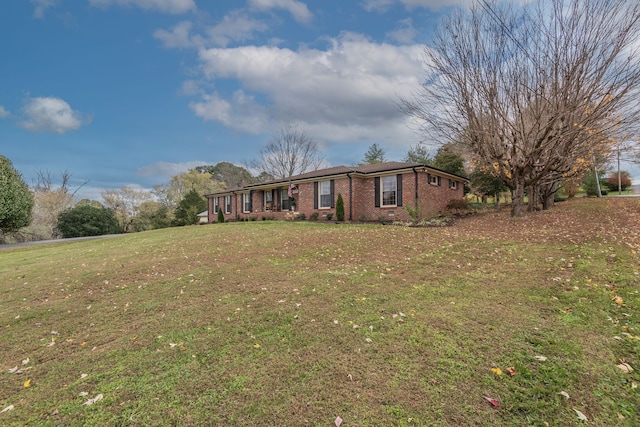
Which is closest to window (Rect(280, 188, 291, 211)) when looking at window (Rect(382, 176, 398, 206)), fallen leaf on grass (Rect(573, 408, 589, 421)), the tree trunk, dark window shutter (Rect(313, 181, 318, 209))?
dark window shutter (Rect(313, 181, 318, 209))

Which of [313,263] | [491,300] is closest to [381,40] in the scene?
[313,263]

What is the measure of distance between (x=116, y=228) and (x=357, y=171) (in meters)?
26.6

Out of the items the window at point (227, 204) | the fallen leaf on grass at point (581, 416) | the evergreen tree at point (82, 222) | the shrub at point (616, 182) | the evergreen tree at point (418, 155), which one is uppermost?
the evergreen tree at point (418, 155)

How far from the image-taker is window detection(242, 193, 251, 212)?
26391 mm

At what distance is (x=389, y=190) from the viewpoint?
17641 millimetres

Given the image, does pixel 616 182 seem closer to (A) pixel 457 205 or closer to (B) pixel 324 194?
(A) pixel 457 205

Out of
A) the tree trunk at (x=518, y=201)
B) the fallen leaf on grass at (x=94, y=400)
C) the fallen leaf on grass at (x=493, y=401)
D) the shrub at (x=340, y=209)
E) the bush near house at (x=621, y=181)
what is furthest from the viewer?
the bush near house at (x=621, y=181)

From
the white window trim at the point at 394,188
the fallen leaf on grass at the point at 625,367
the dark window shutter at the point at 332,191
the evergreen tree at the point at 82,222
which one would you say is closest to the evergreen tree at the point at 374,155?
the dark window shutter at the point at 332,191

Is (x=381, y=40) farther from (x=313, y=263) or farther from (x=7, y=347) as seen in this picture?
(x=7, y=347)

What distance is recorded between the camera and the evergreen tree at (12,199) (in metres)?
17.5

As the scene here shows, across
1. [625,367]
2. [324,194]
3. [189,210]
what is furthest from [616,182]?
[189,210]

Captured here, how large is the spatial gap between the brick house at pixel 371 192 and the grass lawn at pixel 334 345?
1021 cm

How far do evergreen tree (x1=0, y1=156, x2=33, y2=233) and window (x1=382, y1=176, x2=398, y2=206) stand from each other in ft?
73.6

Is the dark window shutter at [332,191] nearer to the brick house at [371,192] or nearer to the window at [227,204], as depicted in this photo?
the brick house at [371,192]
